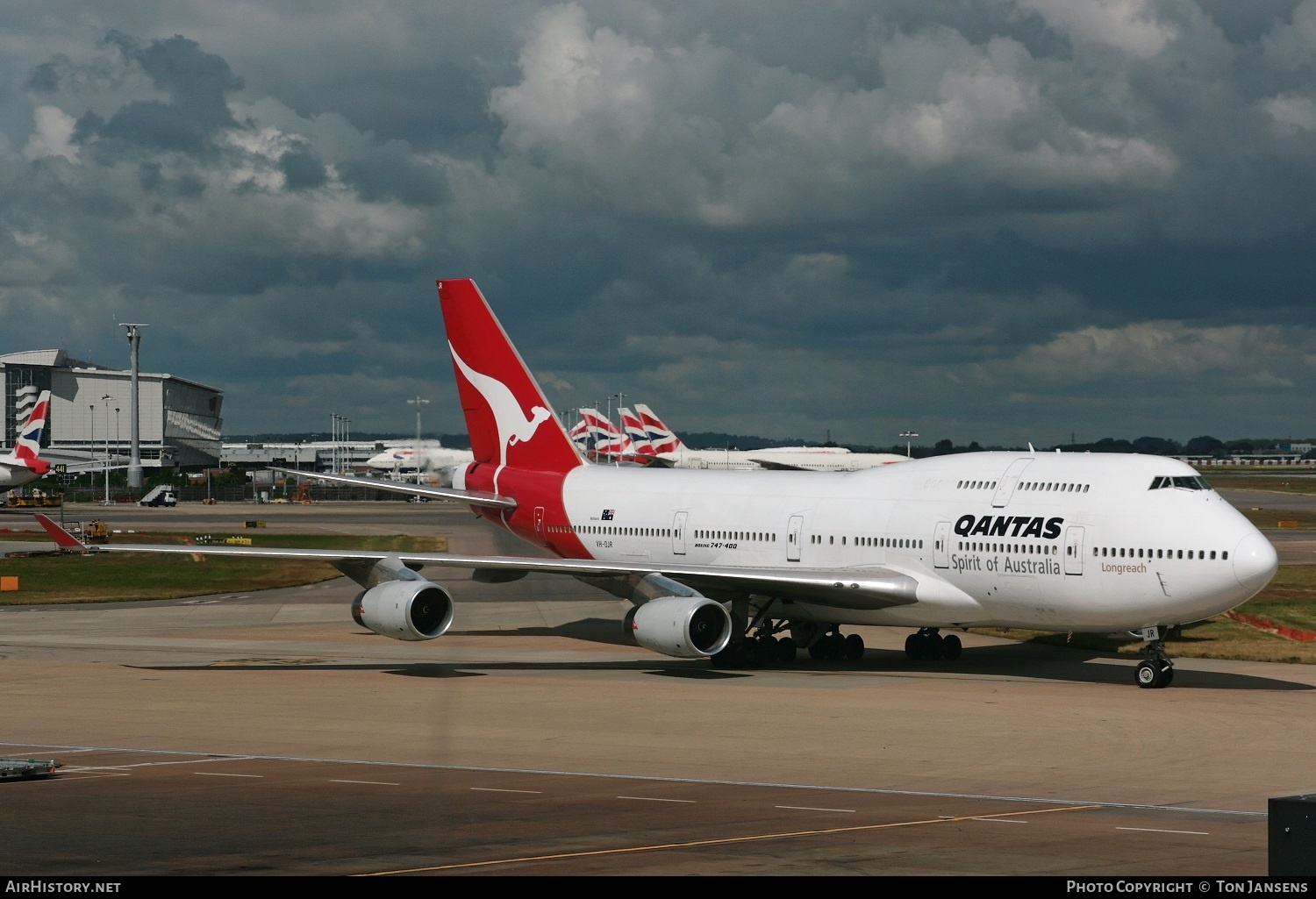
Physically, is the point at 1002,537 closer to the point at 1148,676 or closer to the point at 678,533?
the point at 1148,676

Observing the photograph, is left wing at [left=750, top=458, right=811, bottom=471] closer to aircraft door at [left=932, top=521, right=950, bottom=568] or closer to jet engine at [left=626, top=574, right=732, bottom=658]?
aircraft door at [left=932, top=521, right=950, bottom=568]

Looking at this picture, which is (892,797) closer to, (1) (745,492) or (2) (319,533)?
(1) (745,492)

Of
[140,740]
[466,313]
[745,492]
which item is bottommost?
[140,740]

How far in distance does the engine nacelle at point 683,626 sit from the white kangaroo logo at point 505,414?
13.5 metres

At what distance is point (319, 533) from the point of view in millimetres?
94062

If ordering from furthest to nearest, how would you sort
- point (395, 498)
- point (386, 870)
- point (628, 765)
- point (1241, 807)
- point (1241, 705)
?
point (395, 498)
point (1241, 705)
point (628, 765)
point (1241, 807)
point (386, 870)

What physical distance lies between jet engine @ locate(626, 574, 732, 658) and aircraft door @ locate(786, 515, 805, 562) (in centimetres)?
392

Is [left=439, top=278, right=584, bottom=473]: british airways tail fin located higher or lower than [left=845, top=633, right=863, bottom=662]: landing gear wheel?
higher

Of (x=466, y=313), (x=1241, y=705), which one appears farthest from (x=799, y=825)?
(x=466, y=313)

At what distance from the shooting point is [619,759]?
24.8 m

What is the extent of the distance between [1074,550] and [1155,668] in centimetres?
333

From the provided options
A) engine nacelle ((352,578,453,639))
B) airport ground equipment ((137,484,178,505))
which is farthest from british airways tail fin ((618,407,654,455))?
engine nacelle ((352,578,453,639))

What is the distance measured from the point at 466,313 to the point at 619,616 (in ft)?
39.7

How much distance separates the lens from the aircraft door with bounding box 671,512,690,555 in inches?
1686
